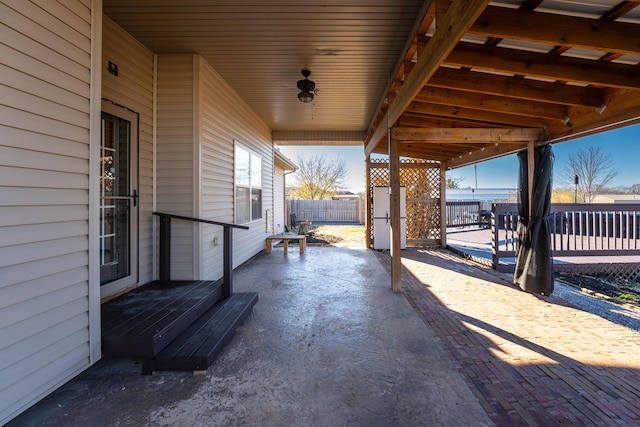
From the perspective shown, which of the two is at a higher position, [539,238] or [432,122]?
[432,122]

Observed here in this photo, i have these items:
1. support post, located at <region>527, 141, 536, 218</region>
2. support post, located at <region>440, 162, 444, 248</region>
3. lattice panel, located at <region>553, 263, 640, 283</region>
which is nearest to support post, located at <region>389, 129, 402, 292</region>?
support post, located at <region>527, 141, 536, 218</region>

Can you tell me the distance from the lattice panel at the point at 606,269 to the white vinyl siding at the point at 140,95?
6.89 m

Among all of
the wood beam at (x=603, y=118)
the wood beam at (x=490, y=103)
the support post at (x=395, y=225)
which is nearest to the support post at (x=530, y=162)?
the wood beam at (x=603, y=118)

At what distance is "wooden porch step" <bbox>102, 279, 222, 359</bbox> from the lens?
208 cm

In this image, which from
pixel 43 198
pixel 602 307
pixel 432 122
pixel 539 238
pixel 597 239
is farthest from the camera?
pixel 597 239

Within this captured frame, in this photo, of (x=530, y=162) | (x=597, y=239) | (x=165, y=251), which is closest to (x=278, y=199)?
(x=165, y=251)

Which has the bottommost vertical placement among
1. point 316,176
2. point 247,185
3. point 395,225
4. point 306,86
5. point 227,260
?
point 227,260

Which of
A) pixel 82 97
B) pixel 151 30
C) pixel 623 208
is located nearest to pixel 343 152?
pixel 623 208

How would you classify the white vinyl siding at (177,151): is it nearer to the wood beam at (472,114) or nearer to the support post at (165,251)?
the support post at (165,251)

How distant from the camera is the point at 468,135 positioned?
4.34 metres

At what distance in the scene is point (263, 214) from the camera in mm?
7219

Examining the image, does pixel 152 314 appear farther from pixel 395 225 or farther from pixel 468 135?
pixel 468 135

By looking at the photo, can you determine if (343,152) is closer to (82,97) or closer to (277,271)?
(277,271)

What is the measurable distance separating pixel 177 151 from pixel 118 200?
3.29 ft
